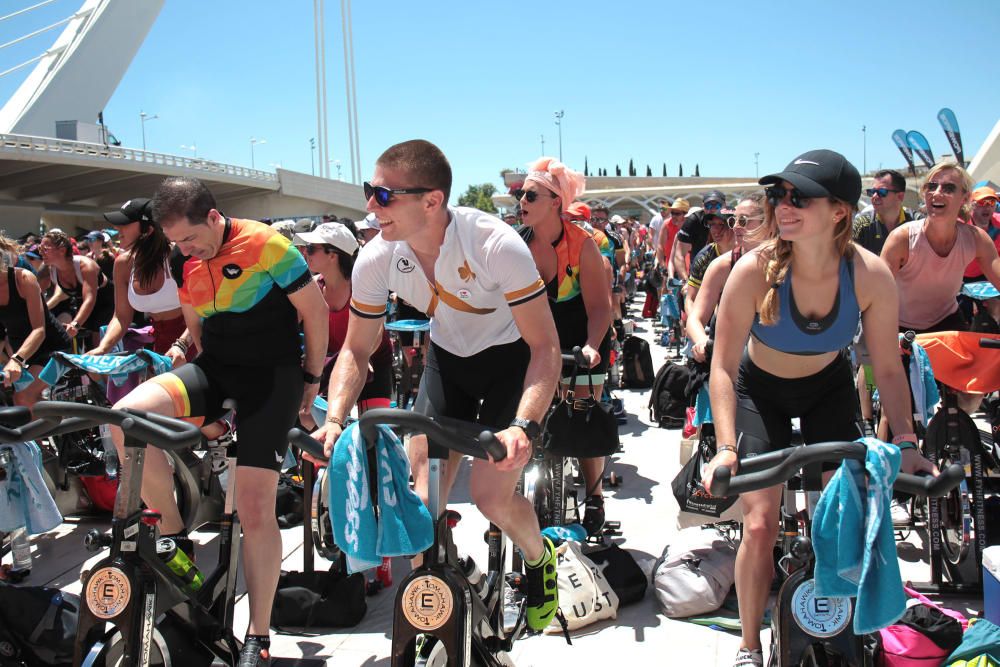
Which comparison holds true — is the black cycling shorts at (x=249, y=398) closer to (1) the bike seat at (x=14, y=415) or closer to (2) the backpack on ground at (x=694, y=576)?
(1) the bike seat at (x=14, y=415)

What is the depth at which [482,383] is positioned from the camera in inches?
126

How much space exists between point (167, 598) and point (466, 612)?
1219mm

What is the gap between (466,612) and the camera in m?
2.55

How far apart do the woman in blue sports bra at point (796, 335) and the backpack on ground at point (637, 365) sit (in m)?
6.71

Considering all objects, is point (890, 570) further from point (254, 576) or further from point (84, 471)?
point (84, 471)

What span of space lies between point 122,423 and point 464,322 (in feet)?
4.24

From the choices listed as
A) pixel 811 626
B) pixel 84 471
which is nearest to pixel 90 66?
pixel 84 471

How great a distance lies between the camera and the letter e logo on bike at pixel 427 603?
8.21 feet

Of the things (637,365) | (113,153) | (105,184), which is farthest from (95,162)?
(637,365)

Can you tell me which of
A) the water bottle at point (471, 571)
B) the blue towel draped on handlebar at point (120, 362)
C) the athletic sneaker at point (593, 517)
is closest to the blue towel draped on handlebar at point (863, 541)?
the water bottle at point (471, 571)

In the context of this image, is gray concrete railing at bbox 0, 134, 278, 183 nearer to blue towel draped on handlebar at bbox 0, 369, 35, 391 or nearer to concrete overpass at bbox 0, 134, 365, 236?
concrete overpass at bbox 0, 134, 365, 236

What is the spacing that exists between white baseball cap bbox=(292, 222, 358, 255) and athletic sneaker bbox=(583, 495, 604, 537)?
2237 millimetres

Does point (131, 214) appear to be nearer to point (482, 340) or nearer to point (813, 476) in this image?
point (482, 340)

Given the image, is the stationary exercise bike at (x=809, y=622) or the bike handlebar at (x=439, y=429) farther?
the stationary exercise bike at (x=809, y=622)
